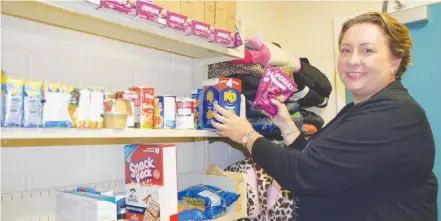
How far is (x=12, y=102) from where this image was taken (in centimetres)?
94

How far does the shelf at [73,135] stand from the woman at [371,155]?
33cm

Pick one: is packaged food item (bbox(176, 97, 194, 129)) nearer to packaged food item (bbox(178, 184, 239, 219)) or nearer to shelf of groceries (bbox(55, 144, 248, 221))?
shelf of groceries (bbox(55, 144, 248, 221))

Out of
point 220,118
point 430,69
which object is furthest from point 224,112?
point 430,69

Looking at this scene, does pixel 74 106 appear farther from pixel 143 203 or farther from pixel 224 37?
pixel 224 37

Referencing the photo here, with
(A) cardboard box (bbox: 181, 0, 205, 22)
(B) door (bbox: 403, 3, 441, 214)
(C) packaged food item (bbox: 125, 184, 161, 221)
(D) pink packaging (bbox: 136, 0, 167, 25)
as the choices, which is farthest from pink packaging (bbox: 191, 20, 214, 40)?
(B) door (bbox: 403, 3, 441, 214)

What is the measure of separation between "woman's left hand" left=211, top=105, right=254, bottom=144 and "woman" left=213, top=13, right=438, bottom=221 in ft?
0.31

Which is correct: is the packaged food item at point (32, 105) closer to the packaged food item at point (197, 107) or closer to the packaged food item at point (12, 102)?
the packaged food item at point (12, 102)

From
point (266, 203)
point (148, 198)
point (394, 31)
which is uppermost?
point (394, 31)

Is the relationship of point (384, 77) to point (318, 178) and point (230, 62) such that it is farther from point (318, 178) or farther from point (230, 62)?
point (230, 62)

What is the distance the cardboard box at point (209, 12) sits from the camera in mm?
1438

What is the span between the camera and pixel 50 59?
1317 millimetres

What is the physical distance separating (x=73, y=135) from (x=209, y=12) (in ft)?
2.31

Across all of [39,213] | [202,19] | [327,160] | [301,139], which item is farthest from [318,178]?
[39,213]

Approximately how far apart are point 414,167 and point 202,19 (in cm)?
88
